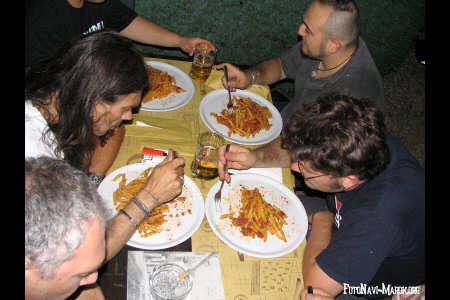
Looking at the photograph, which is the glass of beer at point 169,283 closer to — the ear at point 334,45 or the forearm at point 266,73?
the forearm at point 266,73

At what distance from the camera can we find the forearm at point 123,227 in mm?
1688

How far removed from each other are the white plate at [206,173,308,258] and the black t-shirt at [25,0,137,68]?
1446mm

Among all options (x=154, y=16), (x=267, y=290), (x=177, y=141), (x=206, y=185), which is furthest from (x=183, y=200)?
(x=154, y=16)

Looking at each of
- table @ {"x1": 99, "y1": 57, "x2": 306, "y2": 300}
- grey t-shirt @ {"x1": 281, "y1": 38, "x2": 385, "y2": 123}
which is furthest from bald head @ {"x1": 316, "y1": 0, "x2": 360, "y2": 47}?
table @ {"x1": 99, "y1": 57, "x2": 306, "y2": 300}

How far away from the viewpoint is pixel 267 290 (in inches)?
69.4

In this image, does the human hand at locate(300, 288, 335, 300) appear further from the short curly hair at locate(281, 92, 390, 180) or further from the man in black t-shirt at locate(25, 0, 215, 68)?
the man in black t-shirt at locate(25, 0, 215, 68)

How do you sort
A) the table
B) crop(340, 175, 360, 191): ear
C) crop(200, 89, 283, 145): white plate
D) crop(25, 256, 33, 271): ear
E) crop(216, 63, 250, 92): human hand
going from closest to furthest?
1. crop(25, 256, 33, 271): ear
2. the table
3. crop(340, 175, 360, 191): ear
4. crop(200, 89, 283, 145): white plate
5. crop(216, 63, 250, 92): human hand

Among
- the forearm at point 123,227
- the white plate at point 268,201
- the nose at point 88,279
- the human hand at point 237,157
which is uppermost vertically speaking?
the nose at point 88,279

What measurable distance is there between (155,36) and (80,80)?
157 centimetres

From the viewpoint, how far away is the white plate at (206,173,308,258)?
1922 millimetres

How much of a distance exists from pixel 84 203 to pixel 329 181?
56.6 inches

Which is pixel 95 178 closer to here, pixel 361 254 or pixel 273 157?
pixel 273 157

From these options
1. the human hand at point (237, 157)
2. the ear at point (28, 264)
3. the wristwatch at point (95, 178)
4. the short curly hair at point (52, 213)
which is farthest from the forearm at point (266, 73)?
the ear at point (28, 264)

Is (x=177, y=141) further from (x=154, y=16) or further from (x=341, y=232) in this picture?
(x=154, y=16)
